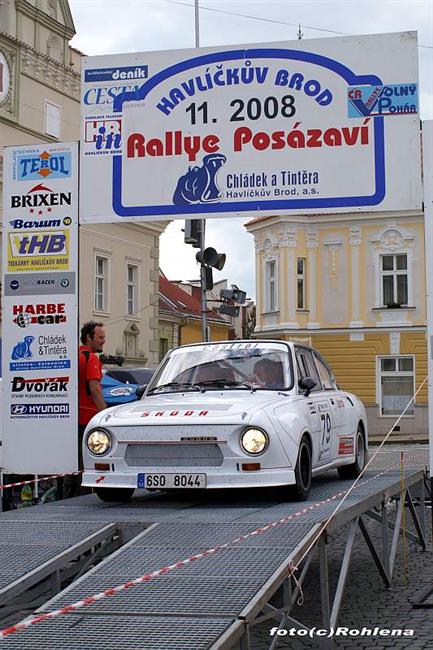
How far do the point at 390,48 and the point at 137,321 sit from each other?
29677 mm

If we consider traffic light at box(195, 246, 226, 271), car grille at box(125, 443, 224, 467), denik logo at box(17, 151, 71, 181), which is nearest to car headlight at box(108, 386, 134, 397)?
traffic light at box(195, 246, 226, 271)

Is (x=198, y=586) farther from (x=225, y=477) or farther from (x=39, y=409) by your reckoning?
(x=39, y=409)

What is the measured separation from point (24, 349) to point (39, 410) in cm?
62

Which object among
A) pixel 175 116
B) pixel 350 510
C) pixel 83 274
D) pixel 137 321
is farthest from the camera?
pixel 137 321

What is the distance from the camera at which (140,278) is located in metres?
39.5

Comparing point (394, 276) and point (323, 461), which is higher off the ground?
point (394, 276)

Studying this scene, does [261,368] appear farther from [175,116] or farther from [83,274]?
[83,274]

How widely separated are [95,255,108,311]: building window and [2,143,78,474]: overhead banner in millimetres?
26005

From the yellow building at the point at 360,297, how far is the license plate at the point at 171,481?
117 feet

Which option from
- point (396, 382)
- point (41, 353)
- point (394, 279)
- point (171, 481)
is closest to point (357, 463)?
point (171, 481)

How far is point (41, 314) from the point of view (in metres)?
10.1

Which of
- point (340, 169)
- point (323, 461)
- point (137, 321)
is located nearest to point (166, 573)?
point (323, 461)

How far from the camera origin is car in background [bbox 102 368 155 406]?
1603 centimetres

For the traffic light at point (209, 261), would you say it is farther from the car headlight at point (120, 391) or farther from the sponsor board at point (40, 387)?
the sponsor board at point (40, 387)
